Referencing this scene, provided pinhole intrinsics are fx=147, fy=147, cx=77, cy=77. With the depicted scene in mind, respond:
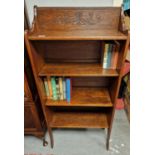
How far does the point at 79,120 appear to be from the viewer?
5.47 feet

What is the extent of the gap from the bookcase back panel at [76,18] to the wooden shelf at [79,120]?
0.97 m

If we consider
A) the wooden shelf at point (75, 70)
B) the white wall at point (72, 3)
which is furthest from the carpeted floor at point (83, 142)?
the white wall at point (72, 3)

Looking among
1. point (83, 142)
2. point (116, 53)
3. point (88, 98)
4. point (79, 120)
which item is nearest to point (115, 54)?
point (116, 53)

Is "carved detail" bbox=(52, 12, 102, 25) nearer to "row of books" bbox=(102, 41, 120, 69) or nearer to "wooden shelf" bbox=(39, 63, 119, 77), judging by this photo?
"row of books" bbox=(102, 41, 120, 69)

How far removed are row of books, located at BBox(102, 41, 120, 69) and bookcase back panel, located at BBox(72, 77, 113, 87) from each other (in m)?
0.29

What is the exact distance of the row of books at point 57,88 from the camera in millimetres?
1362

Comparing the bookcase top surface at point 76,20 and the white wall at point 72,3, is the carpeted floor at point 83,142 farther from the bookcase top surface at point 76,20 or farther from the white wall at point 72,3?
the white wall at point 72,3

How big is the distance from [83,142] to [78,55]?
103cm

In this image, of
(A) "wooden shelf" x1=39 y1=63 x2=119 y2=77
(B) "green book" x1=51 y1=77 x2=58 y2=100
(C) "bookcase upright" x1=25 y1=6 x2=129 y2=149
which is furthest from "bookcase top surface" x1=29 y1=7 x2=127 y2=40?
(B) "green book" x1=51 y1=77 x2=58 y2=100

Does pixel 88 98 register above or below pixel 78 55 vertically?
below

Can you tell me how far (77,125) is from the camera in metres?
1.59

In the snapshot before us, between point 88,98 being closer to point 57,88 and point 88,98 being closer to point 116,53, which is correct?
point 57,88
